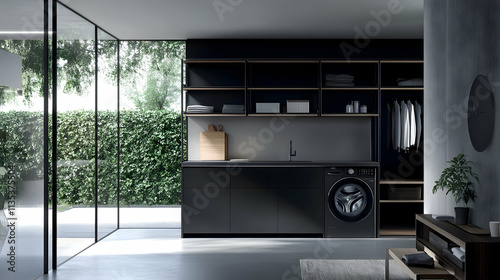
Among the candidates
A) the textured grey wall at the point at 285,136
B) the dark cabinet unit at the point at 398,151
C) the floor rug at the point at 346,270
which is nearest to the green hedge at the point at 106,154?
the textured grey wall at the point at 285,136

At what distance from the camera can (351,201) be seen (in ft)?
20.5

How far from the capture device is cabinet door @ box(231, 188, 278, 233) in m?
6.21

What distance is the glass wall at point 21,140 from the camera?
3779mm

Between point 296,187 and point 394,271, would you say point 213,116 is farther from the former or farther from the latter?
point 394,271

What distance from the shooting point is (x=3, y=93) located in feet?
12.3

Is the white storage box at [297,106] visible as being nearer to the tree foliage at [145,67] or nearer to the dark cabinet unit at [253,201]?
the dark cabinet unit at [253,201]

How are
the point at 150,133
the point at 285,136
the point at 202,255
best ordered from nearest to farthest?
the point at 202,255, the point at 285,136, the point at 150,133

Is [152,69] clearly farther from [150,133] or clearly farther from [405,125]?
[405,125]

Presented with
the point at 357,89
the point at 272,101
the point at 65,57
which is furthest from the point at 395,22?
the point at 65,57

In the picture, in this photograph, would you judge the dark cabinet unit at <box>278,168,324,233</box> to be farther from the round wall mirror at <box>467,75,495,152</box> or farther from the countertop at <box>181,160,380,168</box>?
the round wall mirror at <box>467,75,495,152</box>

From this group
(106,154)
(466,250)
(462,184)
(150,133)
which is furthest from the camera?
(150,133)

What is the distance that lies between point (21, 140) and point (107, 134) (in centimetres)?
247

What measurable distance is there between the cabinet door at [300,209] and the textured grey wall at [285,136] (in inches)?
30.6

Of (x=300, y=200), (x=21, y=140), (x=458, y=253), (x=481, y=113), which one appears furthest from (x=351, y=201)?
(x=21, y=140)
